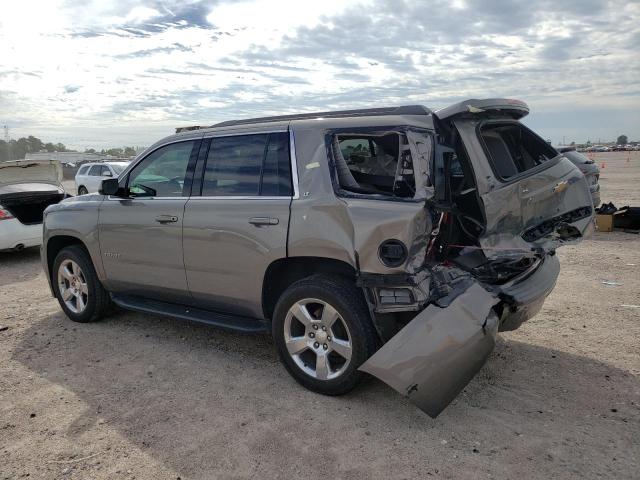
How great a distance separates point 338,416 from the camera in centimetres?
352

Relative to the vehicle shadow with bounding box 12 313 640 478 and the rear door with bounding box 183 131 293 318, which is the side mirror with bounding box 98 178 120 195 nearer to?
the rear door with bounding box 183 131 293 318

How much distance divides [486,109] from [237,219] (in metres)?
2.00

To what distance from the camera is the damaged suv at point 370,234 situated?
3387mm

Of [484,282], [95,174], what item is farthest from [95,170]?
[484,282]

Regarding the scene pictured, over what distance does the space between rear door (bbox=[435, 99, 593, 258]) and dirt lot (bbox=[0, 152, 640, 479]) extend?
3.51ft

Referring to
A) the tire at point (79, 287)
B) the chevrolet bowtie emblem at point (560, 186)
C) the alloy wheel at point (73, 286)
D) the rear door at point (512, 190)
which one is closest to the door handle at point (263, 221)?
the rear door at point (512, 190)

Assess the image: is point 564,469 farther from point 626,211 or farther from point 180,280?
point 626,211

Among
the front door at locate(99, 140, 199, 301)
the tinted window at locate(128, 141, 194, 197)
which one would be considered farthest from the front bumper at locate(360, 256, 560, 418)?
the tinted window at locate(128, 141, 194, 197)

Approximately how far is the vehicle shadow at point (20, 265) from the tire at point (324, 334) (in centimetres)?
564

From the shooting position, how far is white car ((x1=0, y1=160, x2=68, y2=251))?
8.71 metres

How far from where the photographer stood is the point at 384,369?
3.22 metres

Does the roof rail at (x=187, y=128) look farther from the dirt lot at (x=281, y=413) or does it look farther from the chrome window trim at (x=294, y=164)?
the dirt lot at (x=281, y=413)

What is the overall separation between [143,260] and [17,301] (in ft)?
9.39

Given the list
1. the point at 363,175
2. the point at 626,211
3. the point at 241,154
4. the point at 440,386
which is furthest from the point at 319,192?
the point at 626,211
